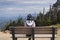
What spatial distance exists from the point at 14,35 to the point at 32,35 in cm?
65

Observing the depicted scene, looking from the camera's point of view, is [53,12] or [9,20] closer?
[9,20]

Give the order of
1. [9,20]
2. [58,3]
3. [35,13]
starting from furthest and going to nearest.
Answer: [58,3] < [35,13] < [9,20]

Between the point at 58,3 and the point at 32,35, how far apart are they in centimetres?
1685

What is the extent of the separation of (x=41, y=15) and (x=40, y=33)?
10.5 metres

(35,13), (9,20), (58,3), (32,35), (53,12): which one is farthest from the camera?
(58,3)

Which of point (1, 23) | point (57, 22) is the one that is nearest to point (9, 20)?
point (1, 23)

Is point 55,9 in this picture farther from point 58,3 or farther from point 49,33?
point 49,33

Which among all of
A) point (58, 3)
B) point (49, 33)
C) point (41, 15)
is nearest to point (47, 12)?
point (41, 15)

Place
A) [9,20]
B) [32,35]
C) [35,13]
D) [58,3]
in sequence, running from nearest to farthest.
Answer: [32,35]
[9,20]
[35,13]
[58,3]

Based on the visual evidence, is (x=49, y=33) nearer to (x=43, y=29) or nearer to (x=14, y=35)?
(x=43, y=29)

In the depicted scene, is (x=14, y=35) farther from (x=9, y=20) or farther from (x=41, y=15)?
(x=41, y=15)

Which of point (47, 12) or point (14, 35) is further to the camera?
point (47, 12)

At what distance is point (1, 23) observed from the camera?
18109mm

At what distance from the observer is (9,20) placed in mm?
17984
